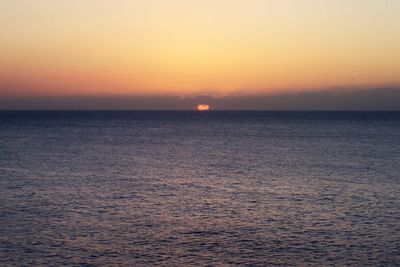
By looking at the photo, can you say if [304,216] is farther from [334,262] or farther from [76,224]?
[76,224]

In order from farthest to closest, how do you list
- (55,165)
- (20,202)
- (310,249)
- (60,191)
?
(55,165)
(60,191)
(20,202)
(310,249)

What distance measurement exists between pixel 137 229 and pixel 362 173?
3130 cm

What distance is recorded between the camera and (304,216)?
32.6 m

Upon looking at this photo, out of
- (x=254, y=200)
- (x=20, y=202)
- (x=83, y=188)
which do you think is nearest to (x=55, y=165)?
(x=83, y=188)

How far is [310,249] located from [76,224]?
12802mm

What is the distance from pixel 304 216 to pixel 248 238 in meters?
6.49

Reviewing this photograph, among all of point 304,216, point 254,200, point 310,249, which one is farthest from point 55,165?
point 310,249

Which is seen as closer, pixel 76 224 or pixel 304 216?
pixel 76 224

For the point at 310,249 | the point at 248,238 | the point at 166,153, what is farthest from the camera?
the point at 166,153

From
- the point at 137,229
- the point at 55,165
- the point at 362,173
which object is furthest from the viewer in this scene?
the point at 55,165

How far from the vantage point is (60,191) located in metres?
41.3

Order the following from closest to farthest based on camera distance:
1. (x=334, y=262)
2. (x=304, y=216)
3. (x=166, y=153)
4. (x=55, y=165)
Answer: (x=334, y=262)
(x=304, y=216)
(x=55, y=165)
(x=166, y=153)

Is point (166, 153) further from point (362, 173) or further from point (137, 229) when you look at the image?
point (137, 229)

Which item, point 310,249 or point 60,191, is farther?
point 60,191
